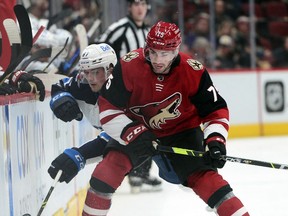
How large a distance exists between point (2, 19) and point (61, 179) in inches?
30.5

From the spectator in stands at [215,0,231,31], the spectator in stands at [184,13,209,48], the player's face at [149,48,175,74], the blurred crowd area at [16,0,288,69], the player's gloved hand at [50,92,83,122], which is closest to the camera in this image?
the player's face at [149,48,175,74]

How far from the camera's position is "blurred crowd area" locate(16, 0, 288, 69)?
392 inches

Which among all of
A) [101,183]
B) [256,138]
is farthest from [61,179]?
[256,138]

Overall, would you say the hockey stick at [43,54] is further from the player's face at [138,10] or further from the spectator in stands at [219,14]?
the spectator in stands at [219,14]

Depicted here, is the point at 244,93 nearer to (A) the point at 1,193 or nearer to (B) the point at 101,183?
(B) the point at 101,183

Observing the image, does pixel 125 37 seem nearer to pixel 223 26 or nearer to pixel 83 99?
pixel 83 99

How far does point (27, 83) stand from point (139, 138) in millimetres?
625

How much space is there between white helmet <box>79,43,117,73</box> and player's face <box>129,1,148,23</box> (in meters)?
2.00

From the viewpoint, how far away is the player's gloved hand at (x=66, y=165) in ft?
12.3

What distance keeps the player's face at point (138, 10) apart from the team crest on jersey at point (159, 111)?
2437 mm

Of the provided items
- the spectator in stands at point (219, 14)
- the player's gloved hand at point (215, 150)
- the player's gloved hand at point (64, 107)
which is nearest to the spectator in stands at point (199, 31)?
the spectator in stands at point (219, 14)

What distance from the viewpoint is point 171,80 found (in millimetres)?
3562

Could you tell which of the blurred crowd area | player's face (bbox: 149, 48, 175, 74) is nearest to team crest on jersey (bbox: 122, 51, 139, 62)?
player's face (bbox: 149, 48, 175, 74)

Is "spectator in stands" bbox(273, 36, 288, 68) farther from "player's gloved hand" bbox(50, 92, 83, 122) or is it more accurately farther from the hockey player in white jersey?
"player's gloved hand" bbox(50, 92, 83, 122)
